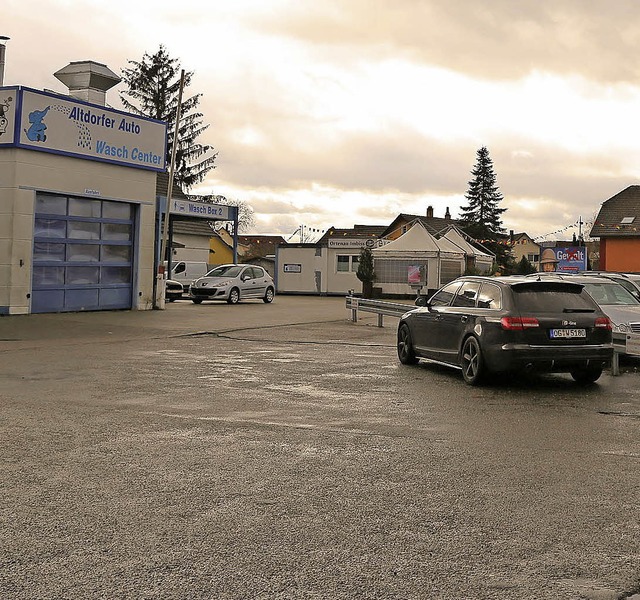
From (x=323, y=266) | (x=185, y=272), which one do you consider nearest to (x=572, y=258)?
(x=323, y=266)

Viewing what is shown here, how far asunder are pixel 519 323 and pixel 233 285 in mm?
24408

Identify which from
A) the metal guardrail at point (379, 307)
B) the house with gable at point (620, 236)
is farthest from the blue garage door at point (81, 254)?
the house with gable at point (620, 236)

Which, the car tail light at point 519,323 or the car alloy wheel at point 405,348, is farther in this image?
the car alloy wheel at point 405,348

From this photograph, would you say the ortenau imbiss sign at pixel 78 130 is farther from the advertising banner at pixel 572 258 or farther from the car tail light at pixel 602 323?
the advertising banner at pixel 572 258

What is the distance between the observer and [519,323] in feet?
39.6

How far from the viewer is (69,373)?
513 inches

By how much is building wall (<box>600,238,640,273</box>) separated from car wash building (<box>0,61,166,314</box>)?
36384 millimetres

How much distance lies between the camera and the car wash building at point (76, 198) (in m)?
23.9

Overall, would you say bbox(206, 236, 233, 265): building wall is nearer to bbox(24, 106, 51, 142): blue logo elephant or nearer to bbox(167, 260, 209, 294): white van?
bbox(167, 260, 209, 294): white van

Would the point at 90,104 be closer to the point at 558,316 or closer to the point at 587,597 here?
the point at 558,316

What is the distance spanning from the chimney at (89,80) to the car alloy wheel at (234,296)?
9789mm

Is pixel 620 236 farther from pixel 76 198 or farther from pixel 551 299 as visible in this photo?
pixel 551 299

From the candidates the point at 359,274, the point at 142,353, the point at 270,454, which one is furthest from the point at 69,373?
the point at 359,274

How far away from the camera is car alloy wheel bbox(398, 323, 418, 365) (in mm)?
15078
